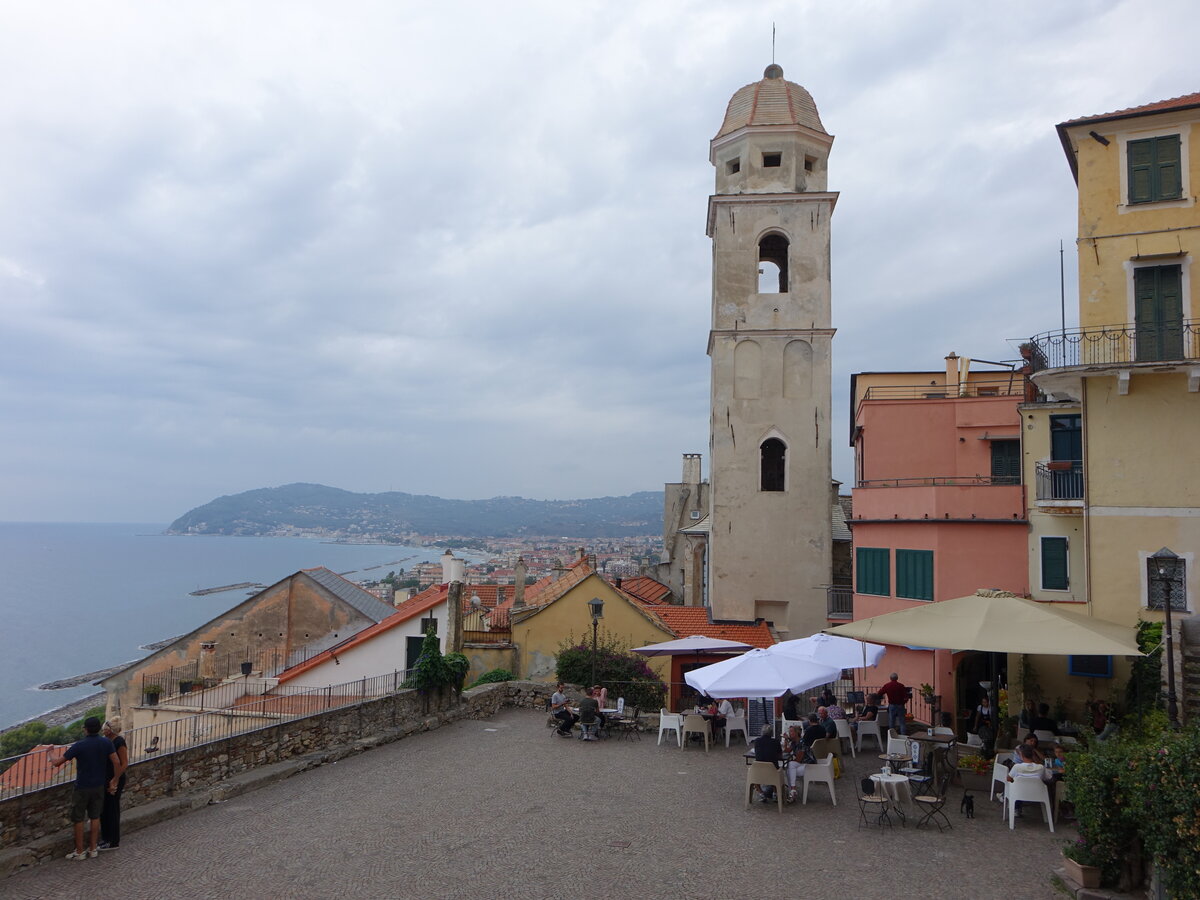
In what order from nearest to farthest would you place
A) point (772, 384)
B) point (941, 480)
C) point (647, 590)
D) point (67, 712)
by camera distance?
point (941, 480) → point (772, 384) → point (647, 590) → point (67, 712)

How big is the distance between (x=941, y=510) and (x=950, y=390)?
8375 millimetres

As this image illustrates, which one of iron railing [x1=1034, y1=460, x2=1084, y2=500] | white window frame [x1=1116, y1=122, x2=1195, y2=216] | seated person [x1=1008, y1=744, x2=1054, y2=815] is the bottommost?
seated person [x1=1008, y1=744, x2=1054, y2=815]

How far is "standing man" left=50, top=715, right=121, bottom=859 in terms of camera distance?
31.6 feet

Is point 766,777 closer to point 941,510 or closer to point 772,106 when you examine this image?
point 941,510

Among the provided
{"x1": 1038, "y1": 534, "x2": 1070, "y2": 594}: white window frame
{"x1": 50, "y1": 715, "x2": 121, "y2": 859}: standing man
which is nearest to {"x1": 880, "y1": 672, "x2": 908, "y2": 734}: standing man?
{"x1": 1038, "y1": 534, "x2": 1070, "y2": 594}: white window frame

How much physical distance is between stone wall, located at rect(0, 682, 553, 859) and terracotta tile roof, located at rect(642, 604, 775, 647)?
8.06m

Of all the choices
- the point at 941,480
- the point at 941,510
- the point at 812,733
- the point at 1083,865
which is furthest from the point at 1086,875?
the point at 941,480

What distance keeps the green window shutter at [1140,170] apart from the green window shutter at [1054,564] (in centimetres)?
790

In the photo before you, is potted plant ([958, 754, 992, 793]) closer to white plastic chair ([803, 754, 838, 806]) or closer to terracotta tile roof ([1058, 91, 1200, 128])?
white plastic chair ([803, 754, 838, 806])

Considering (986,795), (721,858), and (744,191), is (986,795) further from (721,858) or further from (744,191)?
(744,191)

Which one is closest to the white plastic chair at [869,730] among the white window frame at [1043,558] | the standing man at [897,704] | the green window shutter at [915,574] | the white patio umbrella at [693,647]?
the standing man at [897,704]

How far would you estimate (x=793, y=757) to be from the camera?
12992 millimetres

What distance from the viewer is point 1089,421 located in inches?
650

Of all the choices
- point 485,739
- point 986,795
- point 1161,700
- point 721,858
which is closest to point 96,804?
point 721,858
